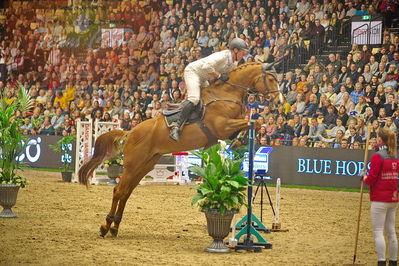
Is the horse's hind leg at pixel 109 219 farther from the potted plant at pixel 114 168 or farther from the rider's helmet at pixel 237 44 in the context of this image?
the potted plant at pixel 114 168

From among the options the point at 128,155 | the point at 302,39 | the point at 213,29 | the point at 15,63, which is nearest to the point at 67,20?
the point at 15,63

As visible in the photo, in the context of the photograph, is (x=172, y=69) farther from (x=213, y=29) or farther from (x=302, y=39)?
(x=302, y=39)

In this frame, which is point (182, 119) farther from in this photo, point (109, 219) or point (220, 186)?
point (109, 219)

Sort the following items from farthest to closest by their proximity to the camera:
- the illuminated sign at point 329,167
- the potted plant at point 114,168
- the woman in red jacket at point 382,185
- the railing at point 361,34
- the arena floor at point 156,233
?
the railing at point 361,34, the potted plant at point 114,168, the illuminated sign at point 329,167, the arena floor at point 156,233, the woman in red jacket at point 382,185

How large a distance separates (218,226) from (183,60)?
16.8m

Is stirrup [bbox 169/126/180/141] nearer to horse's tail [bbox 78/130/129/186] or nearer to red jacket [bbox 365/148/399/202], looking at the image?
horse's tail [bbox 78/130/129/186]

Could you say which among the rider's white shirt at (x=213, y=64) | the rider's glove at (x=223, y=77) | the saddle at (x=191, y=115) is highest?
the rider's white shirt at (x=213, y=64)

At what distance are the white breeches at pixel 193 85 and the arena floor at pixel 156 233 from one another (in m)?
2.12

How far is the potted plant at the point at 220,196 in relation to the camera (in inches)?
338

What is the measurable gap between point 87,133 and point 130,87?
738cm

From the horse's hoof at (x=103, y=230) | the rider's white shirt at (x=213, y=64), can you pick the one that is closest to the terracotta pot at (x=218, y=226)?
the horse's hoof at (x=103, y=230)

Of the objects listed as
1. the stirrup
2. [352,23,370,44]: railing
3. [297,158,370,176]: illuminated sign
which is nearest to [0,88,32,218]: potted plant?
the stirrup

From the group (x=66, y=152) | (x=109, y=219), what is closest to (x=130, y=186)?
(x=109, y=219)

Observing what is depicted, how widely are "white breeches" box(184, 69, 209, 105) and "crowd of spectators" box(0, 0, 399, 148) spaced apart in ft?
13.3
